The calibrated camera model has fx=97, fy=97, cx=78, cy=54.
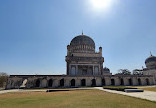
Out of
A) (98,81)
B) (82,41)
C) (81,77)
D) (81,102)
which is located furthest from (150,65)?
(81,102)

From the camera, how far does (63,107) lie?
803cm

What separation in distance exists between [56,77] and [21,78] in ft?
38.9

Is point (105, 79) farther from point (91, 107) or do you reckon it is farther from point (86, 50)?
point (91, 107)

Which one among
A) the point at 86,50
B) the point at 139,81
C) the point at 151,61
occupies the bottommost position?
the point at 139,81

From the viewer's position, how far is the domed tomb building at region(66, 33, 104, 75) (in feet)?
144

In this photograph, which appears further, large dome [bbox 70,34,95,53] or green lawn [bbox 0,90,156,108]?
large dome [bbox 70,34,95,53]

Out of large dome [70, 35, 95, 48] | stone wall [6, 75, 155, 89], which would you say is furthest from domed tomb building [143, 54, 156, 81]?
large dome [70, 35, 95, 48]

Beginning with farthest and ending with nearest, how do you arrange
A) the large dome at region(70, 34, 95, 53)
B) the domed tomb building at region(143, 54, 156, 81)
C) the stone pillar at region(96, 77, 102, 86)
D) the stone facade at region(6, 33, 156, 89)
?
1. the domed tomb building at region(143, 54, 156, 81)
2. the large dome at region(70, 34, 95, 53)
3. the stone pillar at region(96, 77, 102, 86)
4. the stone facade at region(6, 33, 156, 89)

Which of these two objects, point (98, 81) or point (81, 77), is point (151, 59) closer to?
point (98, 81)

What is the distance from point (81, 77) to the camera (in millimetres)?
37125

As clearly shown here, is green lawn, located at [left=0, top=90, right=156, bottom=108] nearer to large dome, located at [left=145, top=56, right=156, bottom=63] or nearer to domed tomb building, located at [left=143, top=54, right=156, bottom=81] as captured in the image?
domed tomb building, located at [left=143, top=54, right=156, bottom=81]

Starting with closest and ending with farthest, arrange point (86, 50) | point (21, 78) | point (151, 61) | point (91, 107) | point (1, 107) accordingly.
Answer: point (91, 107) < point (1, 107) < point (21, 78) < point (86, 50) < point (151, 61)

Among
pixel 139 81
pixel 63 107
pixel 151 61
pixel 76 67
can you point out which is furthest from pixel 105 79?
pixel 151 61

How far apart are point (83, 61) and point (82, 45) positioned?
9.50m
